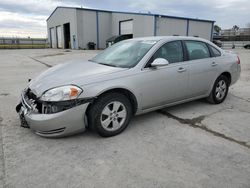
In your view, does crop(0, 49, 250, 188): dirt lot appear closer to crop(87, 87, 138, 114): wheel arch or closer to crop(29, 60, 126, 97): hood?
crop(87, 87, 138, 114): wheel arch

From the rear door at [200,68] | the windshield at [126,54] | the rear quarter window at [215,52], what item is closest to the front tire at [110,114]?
the windshield at [126,54]

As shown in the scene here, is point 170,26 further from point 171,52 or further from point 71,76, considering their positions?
point 71,76

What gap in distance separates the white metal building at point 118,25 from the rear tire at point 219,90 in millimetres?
20141

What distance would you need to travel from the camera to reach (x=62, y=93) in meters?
2.88

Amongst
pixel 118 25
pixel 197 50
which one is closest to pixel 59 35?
pixel 118 25

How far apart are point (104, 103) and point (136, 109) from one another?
640mm

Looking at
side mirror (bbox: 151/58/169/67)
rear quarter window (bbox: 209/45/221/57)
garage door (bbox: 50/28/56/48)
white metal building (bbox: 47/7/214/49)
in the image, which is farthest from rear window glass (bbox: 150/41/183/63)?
garage door (bbox: 50/28/56/48)

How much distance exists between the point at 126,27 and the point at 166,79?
2600cm

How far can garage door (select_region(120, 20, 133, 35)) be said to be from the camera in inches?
1076

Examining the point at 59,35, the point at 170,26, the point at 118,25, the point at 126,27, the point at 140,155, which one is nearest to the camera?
the point at 140,155

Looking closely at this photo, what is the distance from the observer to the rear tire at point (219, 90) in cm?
466

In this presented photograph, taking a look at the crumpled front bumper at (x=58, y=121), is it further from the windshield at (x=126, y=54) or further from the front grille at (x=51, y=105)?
the windshield at (x=126, y=54)

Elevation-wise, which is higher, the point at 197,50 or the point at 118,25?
the point at 118,25

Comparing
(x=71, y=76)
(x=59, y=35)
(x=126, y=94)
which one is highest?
(x=59, y=35)
